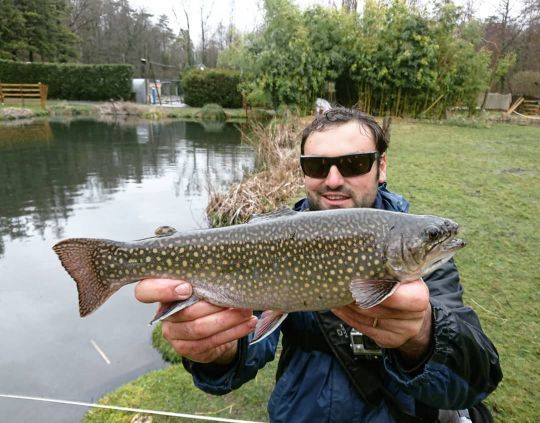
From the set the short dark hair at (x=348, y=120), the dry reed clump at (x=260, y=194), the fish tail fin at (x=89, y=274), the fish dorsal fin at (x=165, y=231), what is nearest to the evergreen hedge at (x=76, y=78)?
the dry reed clump at (x=260, y=194)

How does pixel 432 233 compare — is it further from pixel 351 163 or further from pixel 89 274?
pixel 89 274

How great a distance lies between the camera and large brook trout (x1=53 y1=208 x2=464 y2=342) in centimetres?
209

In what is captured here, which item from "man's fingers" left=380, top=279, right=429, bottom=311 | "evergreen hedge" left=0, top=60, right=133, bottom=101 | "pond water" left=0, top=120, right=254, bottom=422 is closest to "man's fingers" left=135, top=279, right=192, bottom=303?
"man's fingers" left=380, top=279, right=429, bottom=311

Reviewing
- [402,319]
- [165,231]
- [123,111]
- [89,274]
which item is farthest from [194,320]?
[123,111]

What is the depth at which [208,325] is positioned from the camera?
2146mm

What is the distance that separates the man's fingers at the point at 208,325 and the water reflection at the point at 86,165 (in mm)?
7826

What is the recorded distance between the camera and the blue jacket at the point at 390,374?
2.09 m

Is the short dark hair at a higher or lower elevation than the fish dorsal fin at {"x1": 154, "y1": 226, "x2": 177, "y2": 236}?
higher

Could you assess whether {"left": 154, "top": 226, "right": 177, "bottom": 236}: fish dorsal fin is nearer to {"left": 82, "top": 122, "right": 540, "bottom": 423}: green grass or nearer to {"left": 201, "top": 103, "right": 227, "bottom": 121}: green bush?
{"left": 82, "top": 122, "right": 540, "bottom": 423}: green grass

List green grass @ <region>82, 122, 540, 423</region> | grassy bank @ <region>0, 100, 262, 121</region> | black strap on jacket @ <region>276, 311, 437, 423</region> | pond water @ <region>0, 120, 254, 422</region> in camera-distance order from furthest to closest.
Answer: grassy bank @ <region>0, 100, 262, 121</region>, pond water @ <region>0, 120, 254, 422</region>, green grass @ <region>82, 122, 540, 423</region>, black strap on jacket @ <region>276, 311, 437, 423</region>

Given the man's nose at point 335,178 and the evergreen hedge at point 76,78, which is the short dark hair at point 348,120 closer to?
the man's nose at point 335,178

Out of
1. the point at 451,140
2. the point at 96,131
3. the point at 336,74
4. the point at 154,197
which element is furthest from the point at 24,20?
the point at 451,140

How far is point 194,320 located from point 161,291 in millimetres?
227

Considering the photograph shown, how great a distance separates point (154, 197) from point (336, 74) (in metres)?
15.3
